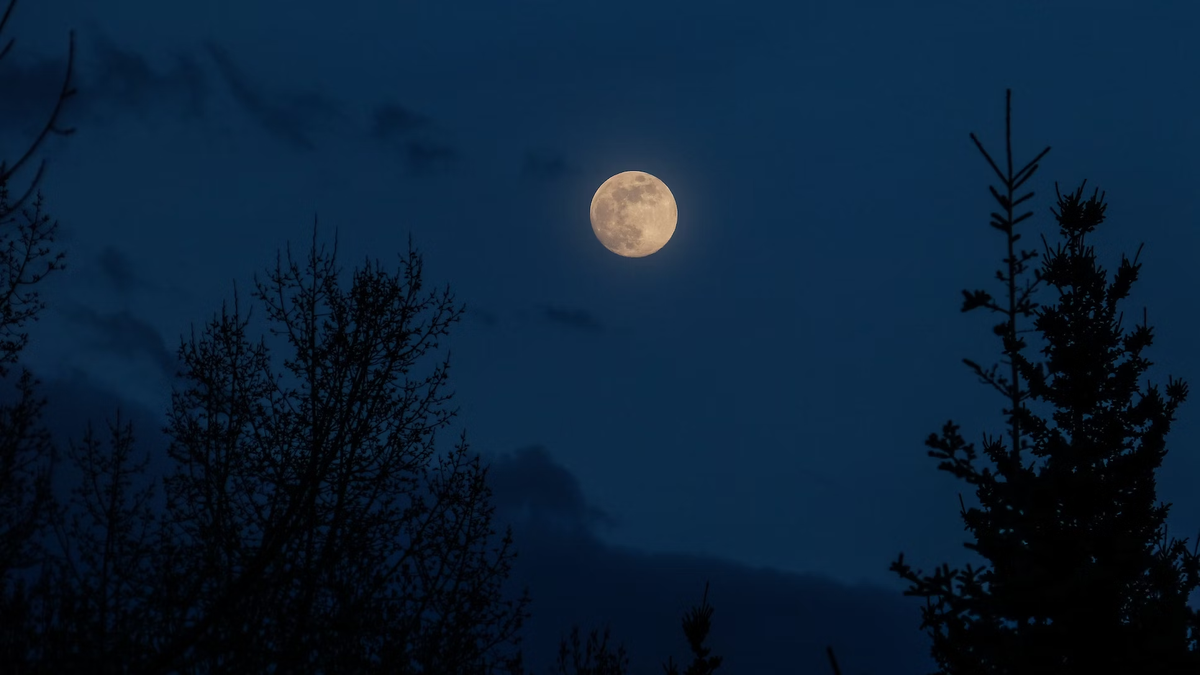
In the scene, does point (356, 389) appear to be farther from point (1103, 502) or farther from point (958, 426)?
point (1103, 502)

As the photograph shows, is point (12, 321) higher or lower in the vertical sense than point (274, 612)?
higher

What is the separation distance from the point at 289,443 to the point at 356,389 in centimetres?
210

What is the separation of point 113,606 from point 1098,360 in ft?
63.0

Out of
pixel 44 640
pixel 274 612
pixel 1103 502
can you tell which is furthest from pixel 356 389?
pixel 1103 502

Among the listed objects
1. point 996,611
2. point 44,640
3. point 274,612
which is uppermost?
point 996,611

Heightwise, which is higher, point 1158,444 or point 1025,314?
point 1158,444

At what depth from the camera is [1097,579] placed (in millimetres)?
9219

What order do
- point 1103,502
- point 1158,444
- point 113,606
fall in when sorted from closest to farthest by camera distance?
point 113,606
point 1103,502
point 1158,444

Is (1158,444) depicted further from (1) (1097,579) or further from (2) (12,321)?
(2) (12,321)

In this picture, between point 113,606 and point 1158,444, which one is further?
point 1158,444

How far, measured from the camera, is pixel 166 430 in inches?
510

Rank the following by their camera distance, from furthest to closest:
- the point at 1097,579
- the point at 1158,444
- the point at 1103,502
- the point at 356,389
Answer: the point at 1158,444, the point at 1103,502, the point at 356,389, the point at 1097,579

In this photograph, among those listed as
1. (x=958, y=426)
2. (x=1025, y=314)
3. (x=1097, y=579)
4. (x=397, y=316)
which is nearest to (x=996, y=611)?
(x=1097, y=579)

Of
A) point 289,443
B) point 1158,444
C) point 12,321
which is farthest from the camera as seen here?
point 1158,444
